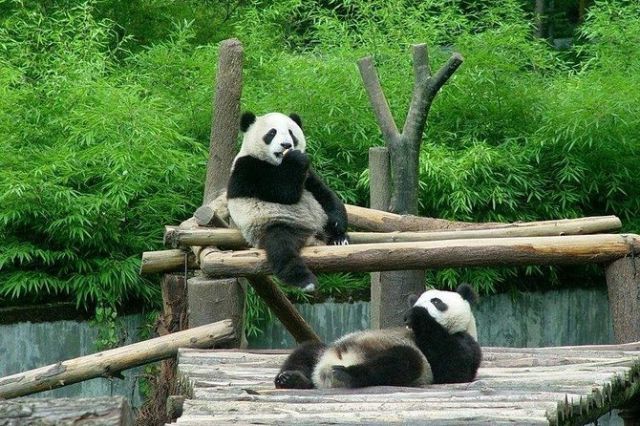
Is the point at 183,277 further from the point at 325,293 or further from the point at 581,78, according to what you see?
the point at 581,78

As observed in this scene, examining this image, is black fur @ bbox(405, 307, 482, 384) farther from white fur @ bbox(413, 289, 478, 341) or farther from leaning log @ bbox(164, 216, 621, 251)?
leaning log @ bbox(164, 216, 621, 251)

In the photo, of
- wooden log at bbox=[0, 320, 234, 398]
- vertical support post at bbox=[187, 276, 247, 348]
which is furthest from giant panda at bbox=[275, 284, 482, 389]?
vertical support post at bbox=[187, 276, 247, 348]

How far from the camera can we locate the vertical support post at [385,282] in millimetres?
5699

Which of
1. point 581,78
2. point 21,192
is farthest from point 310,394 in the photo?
point 581,78

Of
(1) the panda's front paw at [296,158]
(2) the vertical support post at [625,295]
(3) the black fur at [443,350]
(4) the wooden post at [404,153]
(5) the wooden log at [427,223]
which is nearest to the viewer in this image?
(3) the black fur at [443,350]

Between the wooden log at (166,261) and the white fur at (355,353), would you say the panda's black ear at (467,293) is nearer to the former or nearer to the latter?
the white fur at (355,353)

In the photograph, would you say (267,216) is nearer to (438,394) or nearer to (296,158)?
(296,158)

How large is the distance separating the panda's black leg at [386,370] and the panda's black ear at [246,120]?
1886 mm

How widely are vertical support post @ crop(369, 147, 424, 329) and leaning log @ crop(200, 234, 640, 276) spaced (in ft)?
3.99

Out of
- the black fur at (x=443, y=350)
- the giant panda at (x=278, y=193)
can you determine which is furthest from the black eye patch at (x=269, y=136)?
the black fur at (x=443, y=350)

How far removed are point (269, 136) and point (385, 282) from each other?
1.12 m

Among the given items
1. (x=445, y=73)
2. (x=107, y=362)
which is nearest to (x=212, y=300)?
(x=107, y=362)

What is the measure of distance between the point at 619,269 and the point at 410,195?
1375 millimetres

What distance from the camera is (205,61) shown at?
7.14 metres
